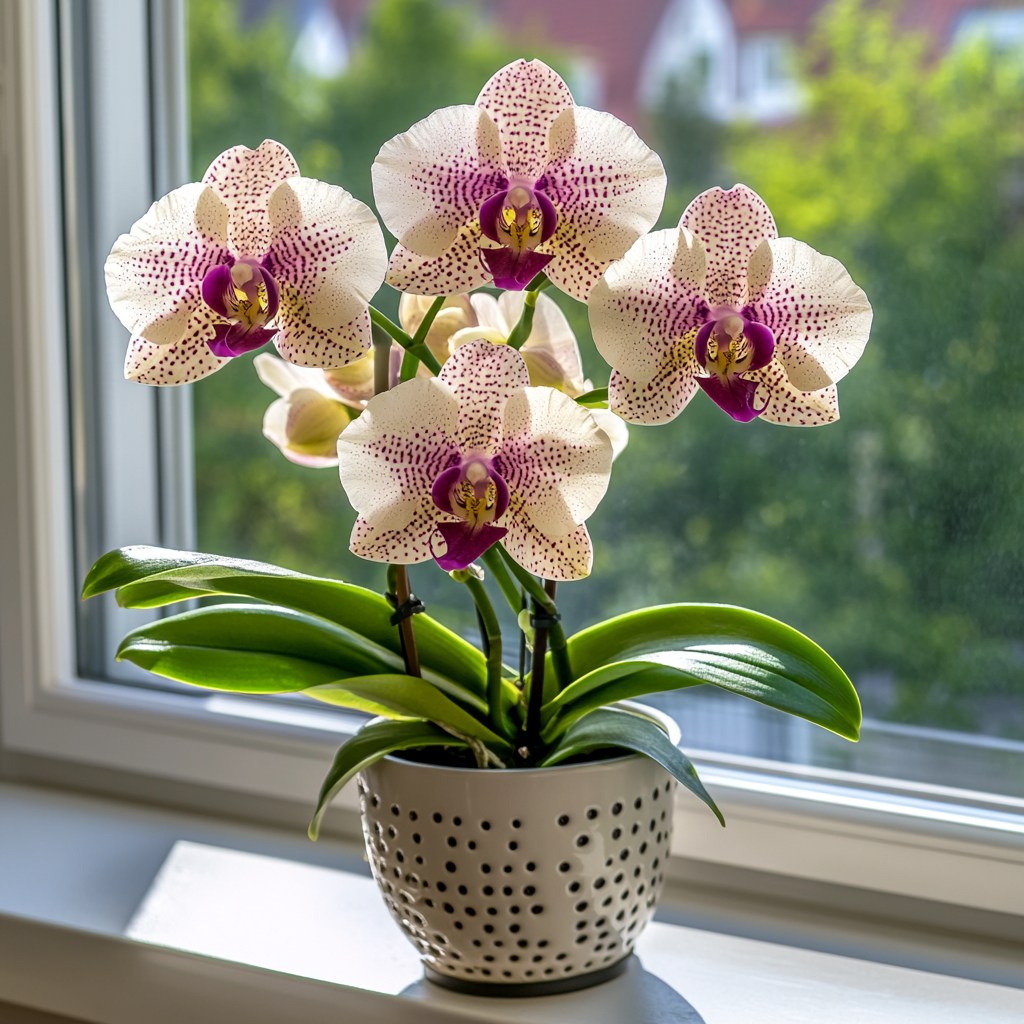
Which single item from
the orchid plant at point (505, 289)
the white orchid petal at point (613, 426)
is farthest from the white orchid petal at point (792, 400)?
the white orchid petal at point (613, 426)

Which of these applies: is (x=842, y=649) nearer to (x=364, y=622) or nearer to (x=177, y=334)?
(x=364, y=622)

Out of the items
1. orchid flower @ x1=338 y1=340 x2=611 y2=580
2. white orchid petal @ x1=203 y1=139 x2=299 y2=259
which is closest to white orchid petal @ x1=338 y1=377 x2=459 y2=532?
orchid flower @ x1=338 y1=340 x2=611 y2=580

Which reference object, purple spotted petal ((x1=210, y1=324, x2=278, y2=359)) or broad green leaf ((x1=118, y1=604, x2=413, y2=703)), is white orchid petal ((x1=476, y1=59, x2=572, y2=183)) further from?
broad green leaf ((x1=118, y1=604, x2=413, y2=703))

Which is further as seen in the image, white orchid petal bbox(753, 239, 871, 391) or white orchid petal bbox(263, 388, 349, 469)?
white orchid petal bbox(263, 388, 349, 469)

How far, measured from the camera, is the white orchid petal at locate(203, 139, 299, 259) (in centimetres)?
64

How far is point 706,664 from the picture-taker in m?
0.71

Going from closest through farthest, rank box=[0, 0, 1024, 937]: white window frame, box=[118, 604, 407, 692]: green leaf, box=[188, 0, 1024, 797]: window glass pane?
box=[118, 604, 407, 692]: green leaf, box=[188, 0, 1024, 797]: window glass pane, box=[0, 0, 1024, 937]: white window frame

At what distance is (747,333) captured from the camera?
0.62 meters

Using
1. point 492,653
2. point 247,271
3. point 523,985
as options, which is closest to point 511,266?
point 247,271

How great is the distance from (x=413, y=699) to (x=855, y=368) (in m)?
0.46

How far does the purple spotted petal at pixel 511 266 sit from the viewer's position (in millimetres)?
613

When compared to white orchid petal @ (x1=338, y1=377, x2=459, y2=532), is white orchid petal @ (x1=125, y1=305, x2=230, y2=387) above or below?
above

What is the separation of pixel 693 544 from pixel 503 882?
1.37ft

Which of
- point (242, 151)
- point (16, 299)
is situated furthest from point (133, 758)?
point (242, 151)
